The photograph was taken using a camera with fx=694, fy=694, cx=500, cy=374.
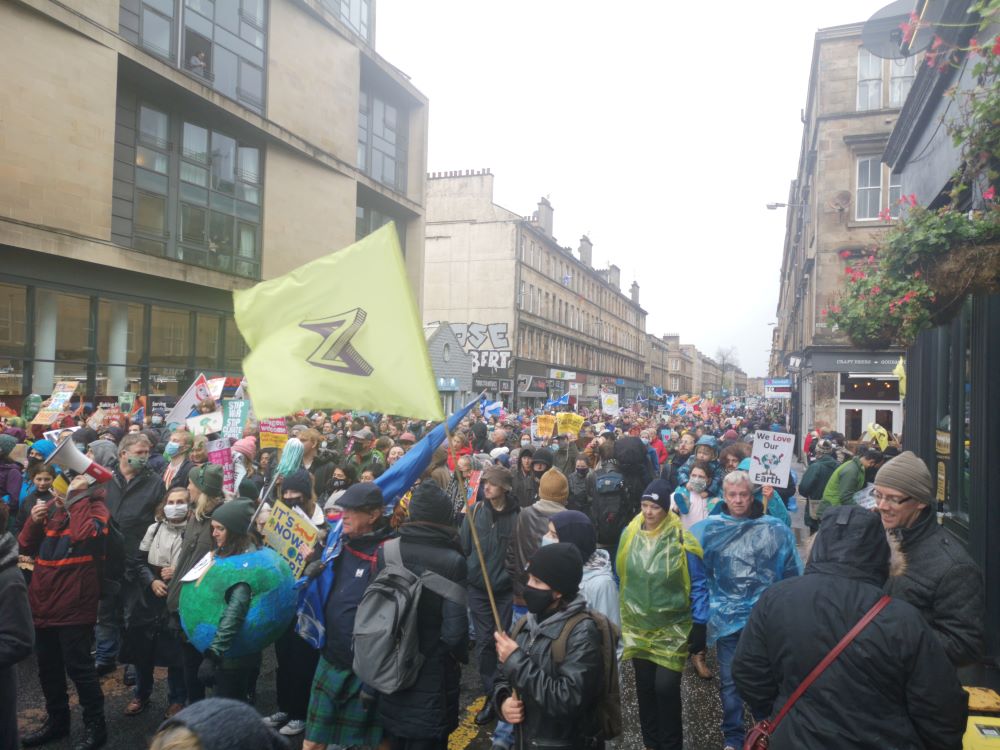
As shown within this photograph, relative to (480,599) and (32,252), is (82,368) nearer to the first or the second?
(32,252)

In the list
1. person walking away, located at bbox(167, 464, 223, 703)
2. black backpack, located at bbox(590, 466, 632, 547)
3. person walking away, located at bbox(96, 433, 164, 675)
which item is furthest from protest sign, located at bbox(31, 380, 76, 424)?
black backpack, located at bbox(590, 466, 632, 547)

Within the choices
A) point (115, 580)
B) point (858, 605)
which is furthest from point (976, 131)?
point (115, 580)

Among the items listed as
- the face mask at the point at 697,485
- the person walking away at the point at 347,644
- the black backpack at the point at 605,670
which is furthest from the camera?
the face mask at the point at 697,485

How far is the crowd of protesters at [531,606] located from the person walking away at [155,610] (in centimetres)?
2

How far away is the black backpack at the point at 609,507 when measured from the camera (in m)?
7.15

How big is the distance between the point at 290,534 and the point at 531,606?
2.44m

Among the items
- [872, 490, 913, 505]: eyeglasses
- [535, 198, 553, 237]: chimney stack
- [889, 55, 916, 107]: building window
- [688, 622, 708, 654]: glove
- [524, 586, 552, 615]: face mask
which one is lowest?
[688, 622, 708, 654]: glove

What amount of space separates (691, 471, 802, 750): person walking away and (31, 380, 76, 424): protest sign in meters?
10.9

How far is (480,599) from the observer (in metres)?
5.45

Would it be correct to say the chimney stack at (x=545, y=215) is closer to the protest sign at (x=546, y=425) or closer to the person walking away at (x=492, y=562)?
the protest sign at (x=546, y=425)

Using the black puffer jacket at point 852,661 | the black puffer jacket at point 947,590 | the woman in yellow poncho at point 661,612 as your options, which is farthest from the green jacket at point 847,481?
→ the black puffer jacket at point 852,661

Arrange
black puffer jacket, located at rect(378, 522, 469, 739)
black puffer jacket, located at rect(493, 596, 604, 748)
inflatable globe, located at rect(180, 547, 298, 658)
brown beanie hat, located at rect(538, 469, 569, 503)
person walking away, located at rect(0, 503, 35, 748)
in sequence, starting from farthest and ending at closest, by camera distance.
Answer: brown beanie hat, located at rect(538, 469, 569, 503), inflatable globe, located at rect(180, 547, 298, 658), black puffer jacket, located at rect(378, 522, 469, 739), person walking away, located at rect(0, 503, 35, 748), black puffer jacket, located at rect(493, 596, 604, 748)

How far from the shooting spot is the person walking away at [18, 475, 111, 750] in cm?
457

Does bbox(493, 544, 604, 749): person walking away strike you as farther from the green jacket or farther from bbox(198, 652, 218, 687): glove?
the green jacket
